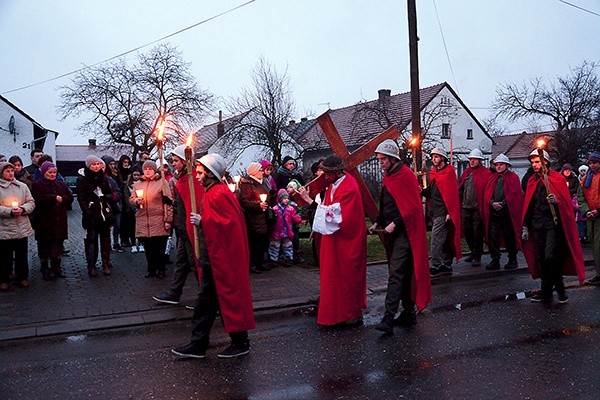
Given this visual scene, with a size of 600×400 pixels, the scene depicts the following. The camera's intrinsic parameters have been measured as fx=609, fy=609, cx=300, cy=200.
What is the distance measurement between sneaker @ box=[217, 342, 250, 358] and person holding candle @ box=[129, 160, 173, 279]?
→ 371 cm

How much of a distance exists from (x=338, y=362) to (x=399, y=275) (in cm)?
150

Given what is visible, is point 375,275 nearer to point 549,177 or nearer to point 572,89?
point 549,177

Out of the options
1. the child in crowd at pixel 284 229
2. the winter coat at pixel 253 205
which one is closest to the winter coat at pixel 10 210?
the winter coat at pixel 253 205

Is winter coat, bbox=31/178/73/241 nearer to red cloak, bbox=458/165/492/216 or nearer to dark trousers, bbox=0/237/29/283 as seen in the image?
dark trousers, bbox=0/237/29/283

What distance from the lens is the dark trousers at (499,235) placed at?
10.7 m

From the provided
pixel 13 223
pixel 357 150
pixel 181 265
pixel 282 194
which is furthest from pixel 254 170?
pixel 13 223

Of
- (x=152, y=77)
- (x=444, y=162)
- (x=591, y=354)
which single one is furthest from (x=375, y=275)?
(x=152, y=77)

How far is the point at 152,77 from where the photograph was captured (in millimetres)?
36438

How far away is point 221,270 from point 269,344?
1.11 m

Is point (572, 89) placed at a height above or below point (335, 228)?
above

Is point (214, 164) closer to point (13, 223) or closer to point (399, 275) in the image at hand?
point (399, 275)

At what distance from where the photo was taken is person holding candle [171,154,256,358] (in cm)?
564

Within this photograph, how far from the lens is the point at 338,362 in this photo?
18.3 feet

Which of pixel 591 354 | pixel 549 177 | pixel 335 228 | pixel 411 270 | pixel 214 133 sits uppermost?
pixel 214 133
